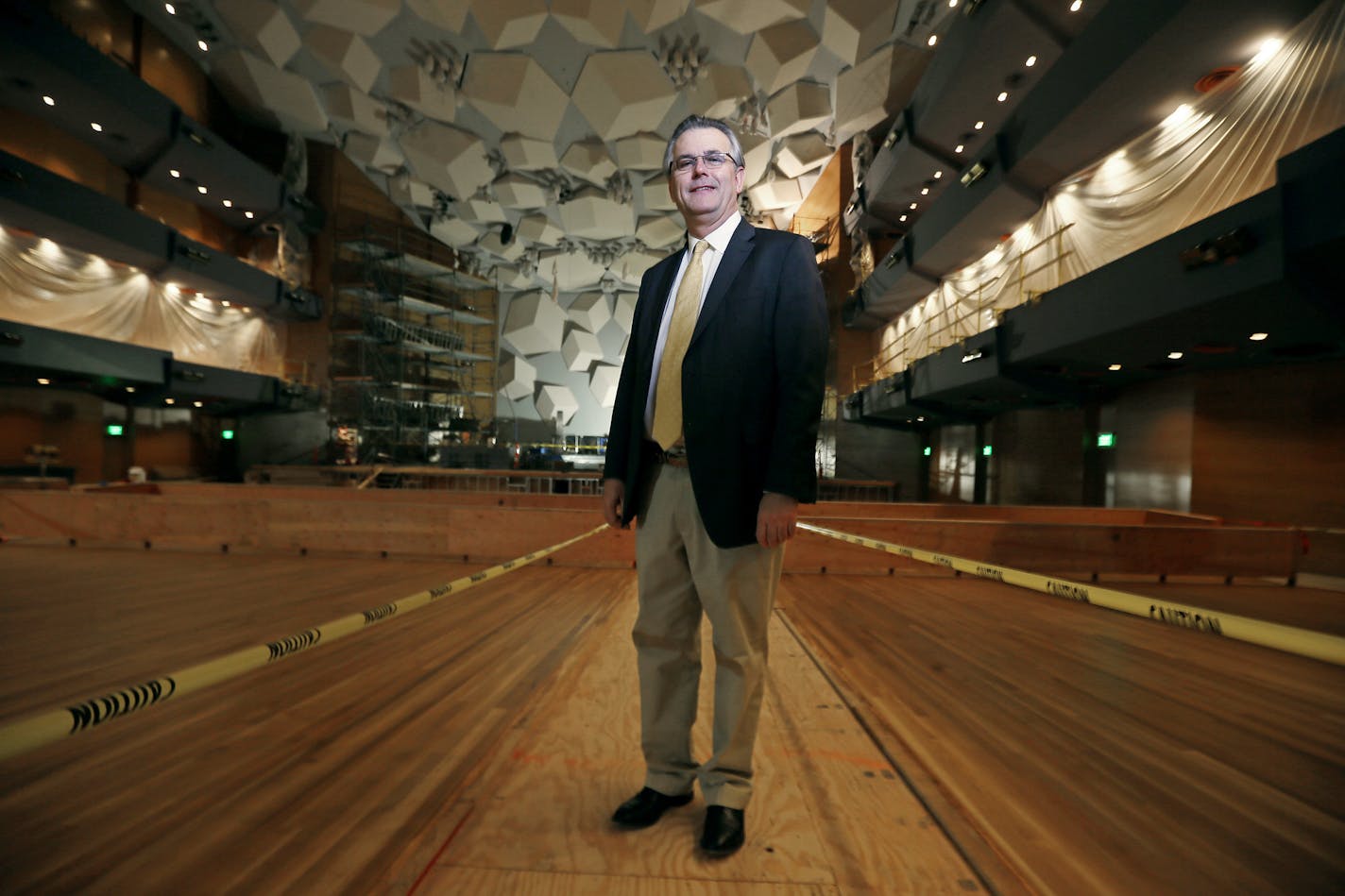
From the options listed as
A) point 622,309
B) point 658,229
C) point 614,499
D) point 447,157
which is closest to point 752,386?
point 614,499

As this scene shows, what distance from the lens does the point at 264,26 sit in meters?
14.9

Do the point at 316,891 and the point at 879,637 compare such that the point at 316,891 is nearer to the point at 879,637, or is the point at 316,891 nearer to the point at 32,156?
the point at 879,637

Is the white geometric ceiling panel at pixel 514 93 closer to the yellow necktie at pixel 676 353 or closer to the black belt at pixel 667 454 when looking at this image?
the yellow necktie at pixel 676 353

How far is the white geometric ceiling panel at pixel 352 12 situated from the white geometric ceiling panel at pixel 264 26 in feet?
2.72

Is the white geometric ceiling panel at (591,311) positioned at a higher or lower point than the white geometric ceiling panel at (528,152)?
lower

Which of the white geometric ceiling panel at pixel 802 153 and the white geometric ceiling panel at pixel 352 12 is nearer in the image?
the white geometric ceiling panel at pixel 352 12

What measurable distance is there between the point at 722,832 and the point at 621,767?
0.53 meters

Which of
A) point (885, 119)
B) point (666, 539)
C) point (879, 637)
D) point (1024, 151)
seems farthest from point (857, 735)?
point (885, 119)

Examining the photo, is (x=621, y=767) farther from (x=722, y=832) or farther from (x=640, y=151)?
(x=640, y=151)

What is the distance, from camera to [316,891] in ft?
4.15

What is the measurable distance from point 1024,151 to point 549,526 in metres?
9.54

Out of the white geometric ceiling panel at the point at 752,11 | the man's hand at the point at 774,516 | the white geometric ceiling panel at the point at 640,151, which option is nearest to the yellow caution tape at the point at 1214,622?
the man's hand at the point at 774,516

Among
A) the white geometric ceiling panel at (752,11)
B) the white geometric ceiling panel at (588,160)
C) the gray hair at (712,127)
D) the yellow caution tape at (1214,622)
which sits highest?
the white geometric ceiling panel at (752,11)

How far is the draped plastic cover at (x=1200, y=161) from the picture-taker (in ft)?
17.8
